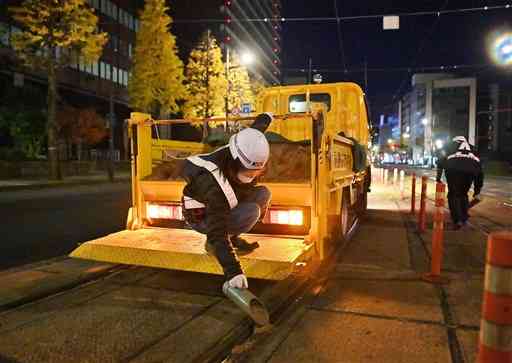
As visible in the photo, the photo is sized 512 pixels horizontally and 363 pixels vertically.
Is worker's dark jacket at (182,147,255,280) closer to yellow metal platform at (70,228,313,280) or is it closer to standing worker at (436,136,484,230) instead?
yellow metal platform at (70,228,313,280)

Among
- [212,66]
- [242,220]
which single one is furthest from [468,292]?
[212,66]

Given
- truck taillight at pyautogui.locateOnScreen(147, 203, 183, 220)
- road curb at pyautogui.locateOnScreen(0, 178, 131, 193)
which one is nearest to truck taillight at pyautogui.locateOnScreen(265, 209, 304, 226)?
truck taillight at pyautogui.locateOnScreen(147, 203, 183, 220)

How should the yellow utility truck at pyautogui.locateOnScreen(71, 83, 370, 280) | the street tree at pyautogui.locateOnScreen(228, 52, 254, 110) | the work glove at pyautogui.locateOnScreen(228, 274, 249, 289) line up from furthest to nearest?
the street tree at pyautogui.locateOnScreen(228, 52, 254, 110)
the yellow utility truck at pyautogui.locateOnScreen(71, 83, 370, 280)
the work glove at pyautogui.locateOnScreen(228, 274, 249, 289)

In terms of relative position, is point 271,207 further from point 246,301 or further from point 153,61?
point 153,61

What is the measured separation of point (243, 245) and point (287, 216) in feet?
2.49

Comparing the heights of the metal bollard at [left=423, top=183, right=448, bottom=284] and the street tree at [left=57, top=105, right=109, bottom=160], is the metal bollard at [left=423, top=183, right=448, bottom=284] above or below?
below

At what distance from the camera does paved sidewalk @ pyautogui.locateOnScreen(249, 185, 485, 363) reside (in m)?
3.19

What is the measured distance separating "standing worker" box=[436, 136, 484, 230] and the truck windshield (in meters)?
2.47

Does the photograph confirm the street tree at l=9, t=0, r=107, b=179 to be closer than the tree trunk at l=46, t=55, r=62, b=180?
Yes

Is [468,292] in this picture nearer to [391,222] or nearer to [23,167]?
[391,222]

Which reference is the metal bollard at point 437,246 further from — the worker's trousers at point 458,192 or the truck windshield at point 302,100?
the truck windshield at point 302,100

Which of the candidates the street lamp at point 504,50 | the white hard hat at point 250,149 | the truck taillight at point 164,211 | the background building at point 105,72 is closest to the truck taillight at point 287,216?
the truck taillight at point 164,211

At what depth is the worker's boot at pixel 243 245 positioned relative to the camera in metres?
4.39

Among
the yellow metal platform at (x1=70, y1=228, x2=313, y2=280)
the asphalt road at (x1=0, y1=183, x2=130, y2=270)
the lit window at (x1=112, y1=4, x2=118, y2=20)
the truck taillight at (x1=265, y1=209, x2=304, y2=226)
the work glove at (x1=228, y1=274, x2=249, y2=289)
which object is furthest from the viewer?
the lit window at (x1=112, y1=4, x2=118, y2=20)
